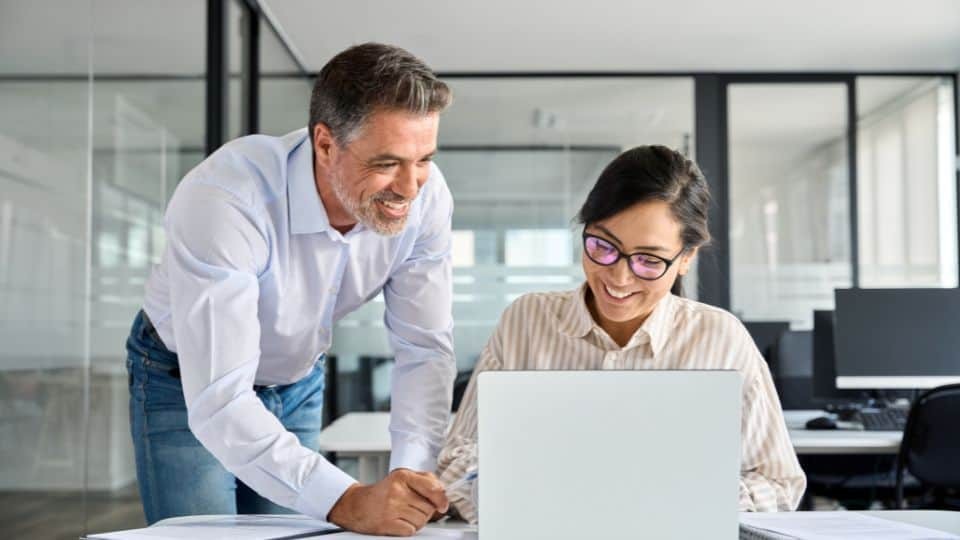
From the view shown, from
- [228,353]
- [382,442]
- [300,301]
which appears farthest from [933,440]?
[228,353]

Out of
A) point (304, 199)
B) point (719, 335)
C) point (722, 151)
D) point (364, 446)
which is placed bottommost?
point (364, 446)

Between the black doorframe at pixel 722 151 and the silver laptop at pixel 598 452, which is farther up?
the black doorframe at pixel 722 151

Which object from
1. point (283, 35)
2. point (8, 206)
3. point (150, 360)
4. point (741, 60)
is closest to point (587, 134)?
point (741, 60)

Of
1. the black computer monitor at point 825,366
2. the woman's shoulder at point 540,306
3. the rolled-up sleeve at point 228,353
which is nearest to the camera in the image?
the rolled-up sleeve at point 228,353

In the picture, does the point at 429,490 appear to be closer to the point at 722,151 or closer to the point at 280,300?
the point at 280,300

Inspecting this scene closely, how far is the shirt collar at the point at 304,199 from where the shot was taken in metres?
1.90

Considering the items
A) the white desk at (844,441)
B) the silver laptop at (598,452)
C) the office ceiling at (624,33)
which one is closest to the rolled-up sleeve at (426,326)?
the silver laptop at (598,452)

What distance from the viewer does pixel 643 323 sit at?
80.9 inches

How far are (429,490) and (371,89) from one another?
2.10 ft

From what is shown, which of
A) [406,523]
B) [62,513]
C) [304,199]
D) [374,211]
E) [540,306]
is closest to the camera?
[406,523]

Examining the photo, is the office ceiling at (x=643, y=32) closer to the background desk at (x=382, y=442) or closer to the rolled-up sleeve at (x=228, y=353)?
the background desk at (x=382, y=442)

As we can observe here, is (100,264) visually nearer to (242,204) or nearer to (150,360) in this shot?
(150,360)

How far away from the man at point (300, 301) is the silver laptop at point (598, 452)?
315 mm

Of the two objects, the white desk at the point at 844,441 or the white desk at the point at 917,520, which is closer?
the white desk at the point at 917,520
